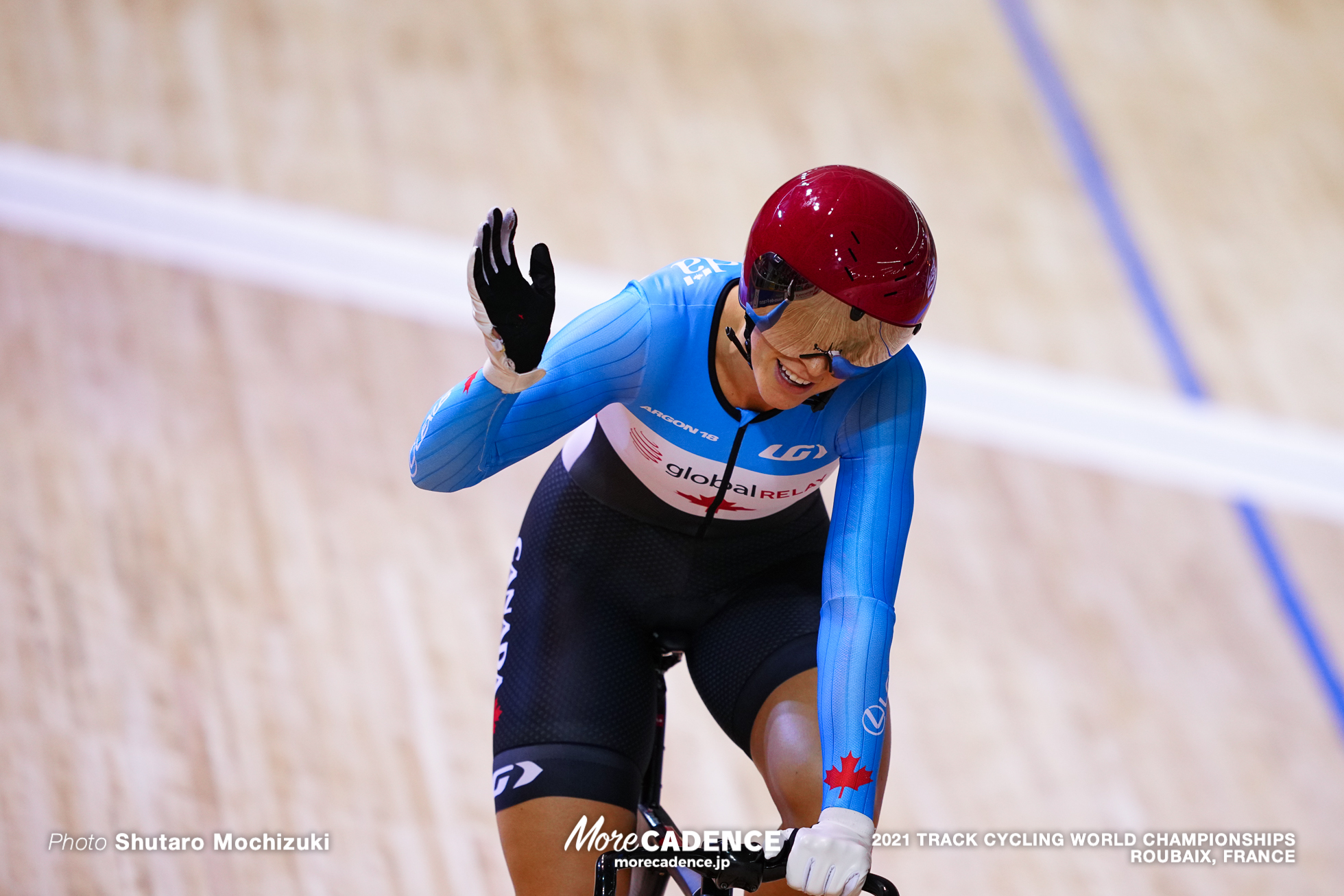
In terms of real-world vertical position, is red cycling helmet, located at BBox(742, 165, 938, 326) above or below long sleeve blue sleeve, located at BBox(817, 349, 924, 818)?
above

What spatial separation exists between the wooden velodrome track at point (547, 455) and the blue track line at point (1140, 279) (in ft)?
0.24

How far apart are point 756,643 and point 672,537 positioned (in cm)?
23

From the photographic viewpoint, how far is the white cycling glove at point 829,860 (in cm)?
182

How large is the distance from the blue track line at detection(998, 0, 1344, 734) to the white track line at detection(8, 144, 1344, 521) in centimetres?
21

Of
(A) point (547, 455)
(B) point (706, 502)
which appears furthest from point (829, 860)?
(A) point (547, 455)

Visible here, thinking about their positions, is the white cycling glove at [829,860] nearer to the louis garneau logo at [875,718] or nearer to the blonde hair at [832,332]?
the louis garneau logo at [875,718]

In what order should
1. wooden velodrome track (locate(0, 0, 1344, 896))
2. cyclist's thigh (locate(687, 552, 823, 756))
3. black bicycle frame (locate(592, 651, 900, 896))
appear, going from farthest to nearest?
wooden velodrome track (locate(0, 0, 1344, 896))
cyclist's thigh (locate(687, 552, 823, 756))
black bicycle frame (locate(592, 651, 900, 896))

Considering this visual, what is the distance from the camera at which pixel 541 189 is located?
5.73 metres

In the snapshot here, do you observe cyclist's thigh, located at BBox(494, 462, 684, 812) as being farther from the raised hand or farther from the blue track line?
the blue track line

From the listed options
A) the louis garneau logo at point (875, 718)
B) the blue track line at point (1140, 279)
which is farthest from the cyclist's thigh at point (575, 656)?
the blue track line at point (1140, 279)

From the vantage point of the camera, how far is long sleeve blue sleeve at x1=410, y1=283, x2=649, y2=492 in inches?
75.9

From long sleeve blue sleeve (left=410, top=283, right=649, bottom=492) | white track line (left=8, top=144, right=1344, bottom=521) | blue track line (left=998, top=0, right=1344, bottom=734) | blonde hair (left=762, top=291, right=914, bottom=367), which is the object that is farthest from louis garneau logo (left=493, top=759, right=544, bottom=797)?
blue track line (left=998, top=0, right=1344, bottom=734)

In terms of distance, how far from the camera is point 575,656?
2207 millimetres

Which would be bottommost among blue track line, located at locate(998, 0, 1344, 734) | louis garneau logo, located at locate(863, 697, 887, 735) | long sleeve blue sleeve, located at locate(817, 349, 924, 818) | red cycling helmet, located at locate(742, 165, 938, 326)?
blue track line, located at locate(998, 0, 1344, 734)
